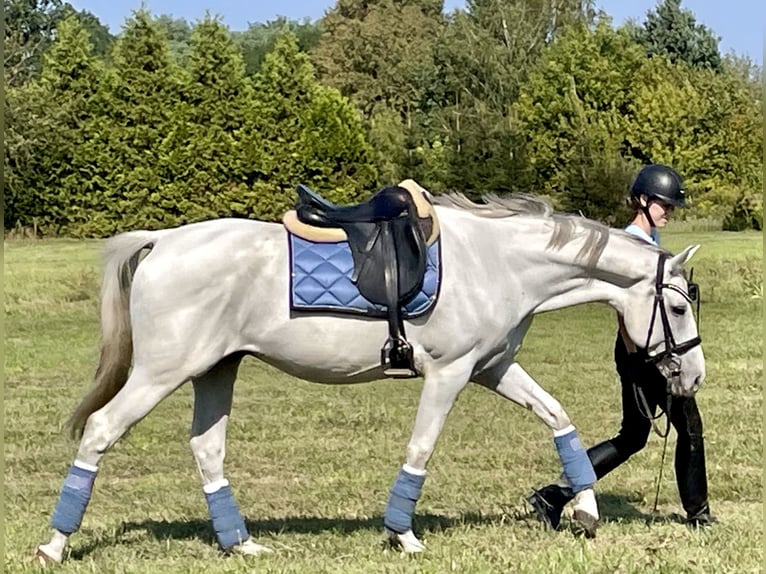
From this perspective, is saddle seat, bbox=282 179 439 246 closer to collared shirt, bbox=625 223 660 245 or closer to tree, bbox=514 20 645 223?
collared shirt, bbox=625 223 660 245

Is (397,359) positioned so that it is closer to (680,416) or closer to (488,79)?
(680,416)

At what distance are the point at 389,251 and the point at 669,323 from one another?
140cm

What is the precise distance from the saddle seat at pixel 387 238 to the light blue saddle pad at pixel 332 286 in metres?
0.03

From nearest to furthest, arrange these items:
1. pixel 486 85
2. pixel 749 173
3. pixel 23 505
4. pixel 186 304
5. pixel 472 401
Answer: pixel 186 304
pixel 23 505
pixel 472 401
pixel 749 173
pixel 486 85

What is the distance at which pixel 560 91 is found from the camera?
3012 centimetres

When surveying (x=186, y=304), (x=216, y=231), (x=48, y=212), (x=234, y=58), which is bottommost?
(x=48, y=212)

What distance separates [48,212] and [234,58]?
544 centimetres

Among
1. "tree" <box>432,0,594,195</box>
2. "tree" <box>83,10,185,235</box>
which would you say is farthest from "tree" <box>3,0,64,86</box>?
"tree" <box>432,0,594,195</box>

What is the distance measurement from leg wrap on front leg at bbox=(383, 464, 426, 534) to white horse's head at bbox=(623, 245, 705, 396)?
4.13ft

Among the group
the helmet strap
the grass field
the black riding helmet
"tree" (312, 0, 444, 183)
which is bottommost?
the grass field

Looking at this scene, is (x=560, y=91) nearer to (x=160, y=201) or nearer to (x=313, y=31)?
(x=160, y=201)

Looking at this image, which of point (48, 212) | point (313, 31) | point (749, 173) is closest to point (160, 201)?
point (48, 212)

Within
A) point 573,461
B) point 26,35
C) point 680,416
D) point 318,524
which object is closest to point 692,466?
point 680,416

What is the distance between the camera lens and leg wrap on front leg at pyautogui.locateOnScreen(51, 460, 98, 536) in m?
4.72
